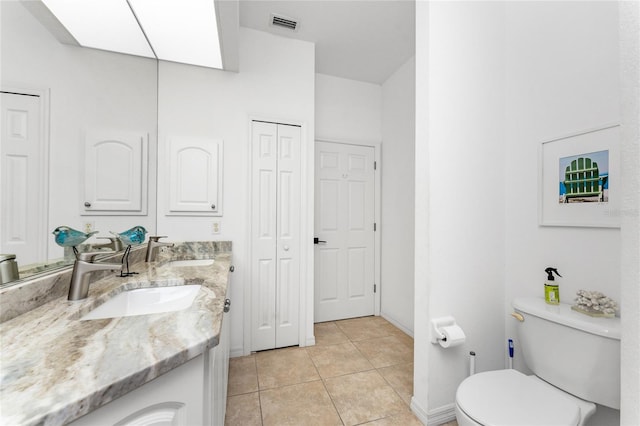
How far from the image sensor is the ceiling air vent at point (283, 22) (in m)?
2.09

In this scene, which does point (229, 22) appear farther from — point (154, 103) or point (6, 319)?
point (6, 319)

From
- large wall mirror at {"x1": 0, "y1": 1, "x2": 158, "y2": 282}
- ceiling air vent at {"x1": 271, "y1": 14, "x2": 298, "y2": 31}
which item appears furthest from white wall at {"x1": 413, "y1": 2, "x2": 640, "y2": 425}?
large wall mirror at {"x1": 0, "y1": 1, "x2": 158, "y2": 282}

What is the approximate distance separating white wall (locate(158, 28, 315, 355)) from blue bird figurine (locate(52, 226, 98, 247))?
3.52 ft

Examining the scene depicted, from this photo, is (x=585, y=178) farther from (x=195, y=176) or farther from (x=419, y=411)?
(x=195, y=176)

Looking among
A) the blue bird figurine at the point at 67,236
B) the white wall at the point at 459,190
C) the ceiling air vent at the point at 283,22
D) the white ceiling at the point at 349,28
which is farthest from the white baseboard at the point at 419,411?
the ceiling air vent at the point at 283,22

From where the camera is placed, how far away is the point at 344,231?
9.70ft

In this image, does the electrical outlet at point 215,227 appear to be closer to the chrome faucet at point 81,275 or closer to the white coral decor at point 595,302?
the chrome faucet at point 81,275

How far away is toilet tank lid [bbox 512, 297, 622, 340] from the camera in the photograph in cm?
104

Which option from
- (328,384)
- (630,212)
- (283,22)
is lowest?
(328,384)

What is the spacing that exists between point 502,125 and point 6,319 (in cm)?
249

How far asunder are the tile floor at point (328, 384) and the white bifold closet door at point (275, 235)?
8.5 inches

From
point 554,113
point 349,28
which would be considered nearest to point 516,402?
point 554,113

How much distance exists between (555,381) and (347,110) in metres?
2.81

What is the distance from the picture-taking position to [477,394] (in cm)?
111
